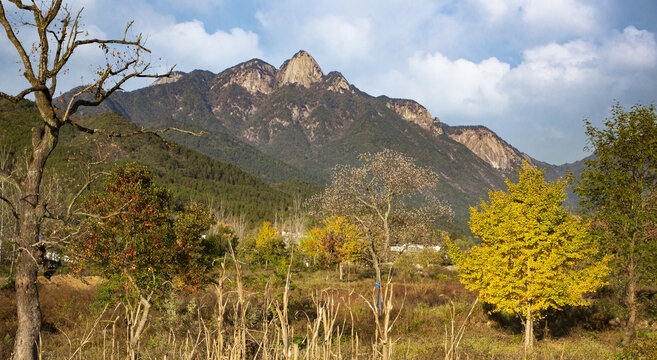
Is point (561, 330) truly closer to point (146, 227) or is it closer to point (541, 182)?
point (541, 182)

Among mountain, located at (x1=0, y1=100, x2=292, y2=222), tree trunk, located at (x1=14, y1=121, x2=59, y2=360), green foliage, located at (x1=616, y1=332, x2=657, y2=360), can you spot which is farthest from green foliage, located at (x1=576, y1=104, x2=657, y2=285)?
mountain, located at (x1=0, y1=100, x2=292, y2=222)

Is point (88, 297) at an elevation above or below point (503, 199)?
below

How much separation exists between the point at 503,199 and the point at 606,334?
7.77 m

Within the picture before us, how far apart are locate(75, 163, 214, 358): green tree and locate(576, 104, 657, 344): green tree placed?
15.2 meters

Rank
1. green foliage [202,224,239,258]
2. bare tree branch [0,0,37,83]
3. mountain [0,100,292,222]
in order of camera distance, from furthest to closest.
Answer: mountain [0,100,292,222]
bare tree branch [0,0,37,83]
green foliage [202,224,239,258]

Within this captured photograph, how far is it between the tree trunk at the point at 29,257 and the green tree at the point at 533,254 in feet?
42.8

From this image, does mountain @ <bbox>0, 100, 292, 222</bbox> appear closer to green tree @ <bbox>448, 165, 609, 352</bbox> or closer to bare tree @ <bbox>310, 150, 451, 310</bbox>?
bare tree @ <bbox>310, 150, 451, 310</bbox>

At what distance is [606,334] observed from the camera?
1596cm

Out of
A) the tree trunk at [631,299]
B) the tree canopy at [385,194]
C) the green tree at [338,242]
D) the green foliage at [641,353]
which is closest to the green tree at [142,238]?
the tree canopy at [385,194]

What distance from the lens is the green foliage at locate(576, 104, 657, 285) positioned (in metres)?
12.6

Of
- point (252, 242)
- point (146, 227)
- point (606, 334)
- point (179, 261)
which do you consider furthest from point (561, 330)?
point (252, 242)

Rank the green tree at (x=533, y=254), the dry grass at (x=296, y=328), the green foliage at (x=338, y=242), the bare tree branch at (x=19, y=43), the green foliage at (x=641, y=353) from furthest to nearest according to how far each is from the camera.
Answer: the green foliage at (x=338, y=242) < the green tree at (x=533, y=254) < the dry grass at (x=296, y=328) < the green foliage at (x=641, y=353) < the bare tree branch at (x=19, y=43)

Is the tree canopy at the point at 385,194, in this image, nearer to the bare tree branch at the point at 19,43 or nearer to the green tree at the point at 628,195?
the green tree at the point at 628,195

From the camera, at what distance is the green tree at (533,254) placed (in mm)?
12867
